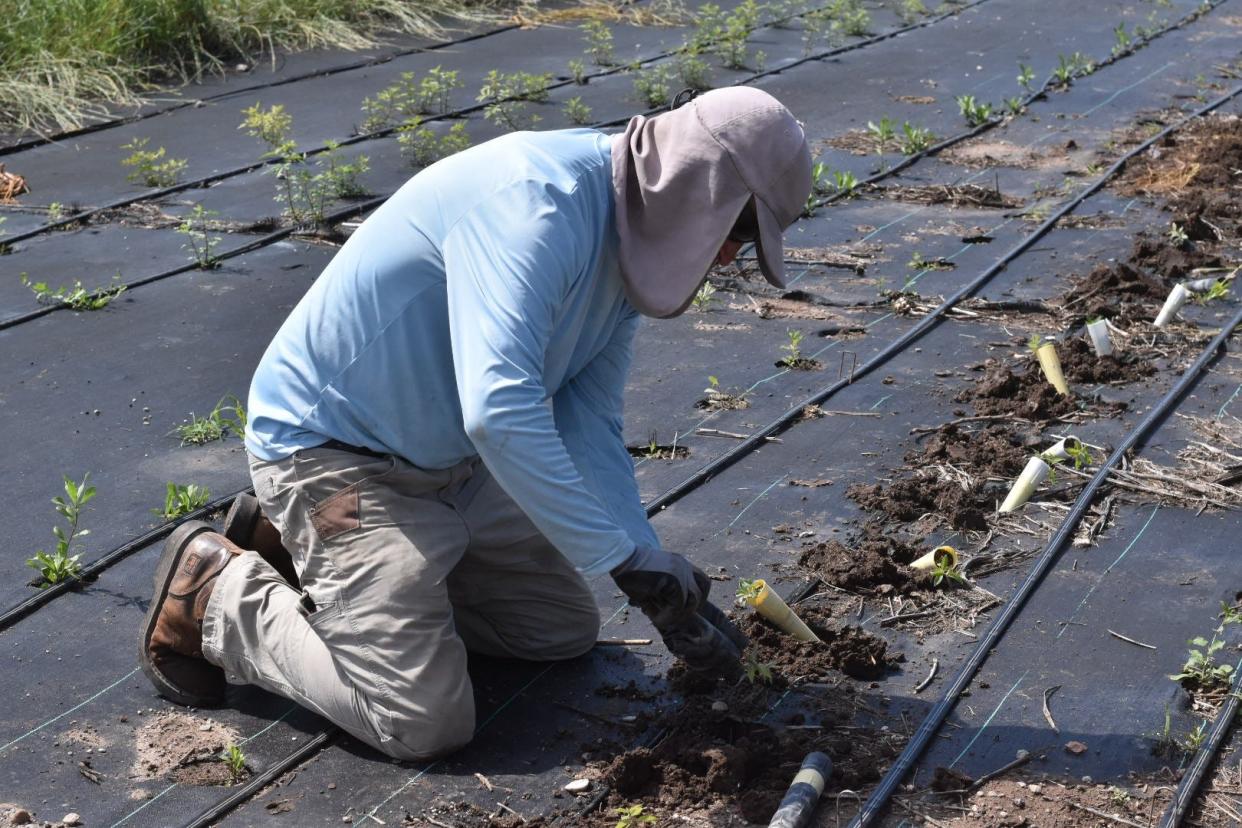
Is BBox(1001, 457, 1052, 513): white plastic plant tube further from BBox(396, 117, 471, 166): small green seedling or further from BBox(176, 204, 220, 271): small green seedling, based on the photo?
BBox(396, 117, 471, 166): small green seedling

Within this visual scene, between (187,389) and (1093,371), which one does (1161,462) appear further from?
(187,389)

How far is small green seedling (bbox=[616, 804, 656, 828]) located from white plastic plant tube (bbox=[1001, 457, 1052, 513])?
157 cm

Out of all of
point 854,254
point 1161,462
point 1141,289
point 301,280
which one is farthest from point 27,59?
point 1161,462

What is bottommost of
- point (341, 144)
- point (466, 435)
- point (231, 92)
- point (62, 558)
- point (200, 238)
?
point (62, 558)

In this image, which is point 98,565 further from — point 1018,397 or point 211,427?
point 1018,397

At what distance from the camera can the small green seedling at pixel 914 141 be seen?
746 cm

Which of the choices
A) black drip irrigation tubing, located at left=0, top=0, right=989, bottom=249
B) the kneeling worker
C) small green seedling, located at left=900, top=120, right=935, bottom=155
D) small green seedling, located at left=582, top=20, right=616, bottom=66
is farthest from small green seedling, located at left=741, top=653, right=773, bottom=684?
small green seedling, located at left=582, top=20, right=616, bottom=66

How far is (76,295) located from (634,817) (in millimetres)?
3565

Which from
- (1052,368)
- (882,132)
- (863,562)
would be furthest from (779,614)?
(882,132)

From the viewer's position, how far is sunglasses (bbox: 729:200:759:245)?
8.14 feet

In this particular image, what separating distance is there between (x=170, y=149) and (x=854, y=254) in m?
3.75

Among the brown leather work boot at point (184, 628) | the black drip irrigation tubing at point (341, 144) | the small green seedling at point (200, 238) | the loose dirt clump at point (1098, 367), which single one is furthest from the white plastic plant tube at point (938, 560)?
the black drip irrigation tubing at point (341, 144)

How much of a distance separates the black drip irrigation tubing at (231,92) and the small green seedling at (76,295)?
7.47 feet

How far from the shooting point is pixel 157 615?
2.90 m
